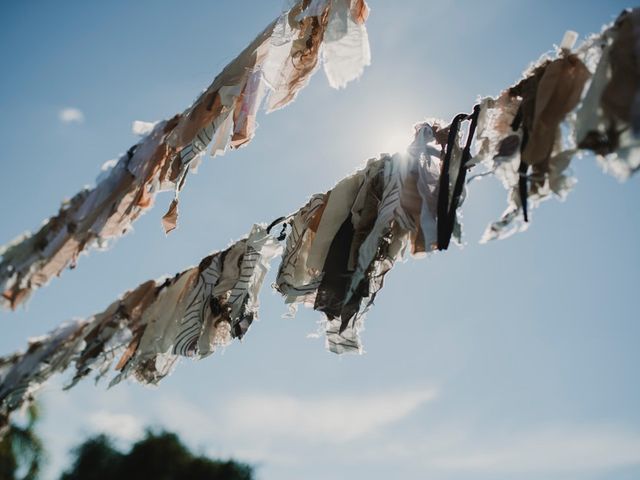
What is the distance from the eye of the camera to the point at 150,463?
574 inches

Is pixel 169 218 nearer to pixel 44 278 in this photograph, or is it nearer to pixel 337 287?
pixel 337 287

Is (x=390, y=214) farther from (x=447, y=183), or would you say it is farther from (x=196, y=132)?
(x=196, y=132)

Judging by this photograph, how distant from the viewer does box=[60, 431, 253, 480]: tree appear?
14359 millimetres

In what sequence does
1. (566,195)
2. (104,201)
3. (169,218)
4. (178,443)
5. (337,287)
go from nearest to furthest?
Answer: (566,195) → (337,287) → (169,218) → (104,201) → (178,443)

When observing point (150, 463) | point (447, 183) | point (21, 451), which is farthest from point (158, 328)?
point (150, 463)

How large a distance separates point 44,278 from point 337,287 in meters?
1.78

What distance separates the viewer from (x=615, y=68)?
929 mm

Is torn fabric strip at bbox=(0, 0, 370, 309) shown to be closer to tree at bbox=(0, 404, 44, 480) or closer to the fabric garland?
the fabric garland

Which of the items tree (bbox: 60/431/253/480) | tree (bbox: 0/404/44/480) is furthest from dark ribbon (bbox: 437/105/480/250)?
tree (bbox: 60/431/253/480)

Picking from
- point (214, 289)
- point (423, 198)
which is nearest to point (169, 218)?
point (214, 289)

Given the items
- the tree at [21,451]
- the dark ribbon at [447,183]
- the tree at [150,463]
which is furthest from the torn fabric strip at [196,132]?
the tree at [150,463]

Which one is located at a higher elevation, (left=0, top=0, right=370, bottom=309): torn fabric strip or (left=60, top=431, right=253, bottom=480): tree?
(left=60, top=431, right=253, bottom=480): tree

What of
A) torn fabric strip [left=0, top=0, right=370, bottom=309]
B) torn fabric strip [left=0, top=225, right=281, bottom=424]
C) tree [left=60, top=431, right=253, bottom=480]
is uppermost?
tree [left=60, top=431, right=253, bottom=480]

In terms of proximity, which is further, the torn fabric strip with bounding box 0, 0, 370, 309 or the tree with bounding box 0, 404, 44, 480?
the tree with bounding box 0, 404, 44, 480
